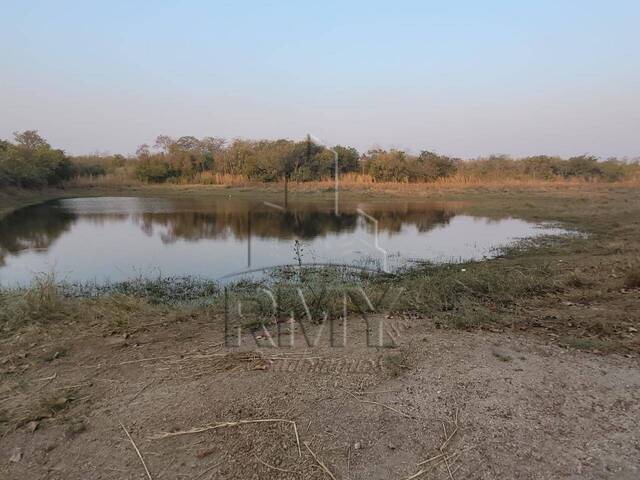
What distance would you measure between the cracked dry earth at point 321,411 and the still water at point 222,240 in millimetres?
3660

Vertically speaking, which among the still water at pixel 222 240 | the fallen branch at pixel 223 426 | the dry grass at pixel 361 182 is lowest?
the still water at pixel 222 240

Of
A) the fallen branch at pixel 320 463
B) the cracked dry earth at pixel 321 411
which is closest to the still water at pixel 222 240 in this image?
the cracked dry earth at pixel 321 411

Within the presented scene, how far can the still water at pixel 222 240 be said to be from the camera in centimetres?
940

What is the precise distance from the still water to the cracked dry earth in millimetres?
3660

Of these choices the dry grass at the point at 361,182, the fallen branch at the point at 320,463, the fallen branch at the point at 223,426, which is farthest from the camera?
the dry grass at the point at 361,182

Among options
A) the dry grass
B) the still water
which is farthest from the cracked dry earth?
the dry grass

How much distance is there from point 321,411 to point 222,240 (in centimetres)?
1087

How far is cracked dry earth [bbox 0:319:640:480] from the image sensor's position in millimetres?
2145

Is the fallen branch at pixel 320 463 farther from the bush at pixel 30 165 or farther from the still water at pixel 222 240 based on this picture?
the bush at pixel 30 165

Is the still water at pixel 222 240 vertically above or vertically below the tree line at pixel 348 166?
below

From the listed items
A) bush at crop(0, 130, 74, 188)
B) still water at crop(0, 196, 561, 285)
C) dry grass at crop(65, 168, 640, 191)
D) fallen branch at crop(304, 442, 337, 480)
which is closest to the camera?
fallen branch at crop(304, 442, 337, 480)

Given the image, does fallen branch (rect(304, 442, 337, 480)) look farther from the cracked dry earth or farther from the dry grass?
the dry grass

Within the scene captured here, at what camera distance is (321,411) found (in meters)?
2.56

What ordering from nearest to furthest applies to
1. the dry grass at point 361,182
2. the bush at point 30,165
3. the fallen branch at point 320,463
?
the fallen branch at point 320,463 < the bush at point 30,165 < the dry grass at point 361,182
